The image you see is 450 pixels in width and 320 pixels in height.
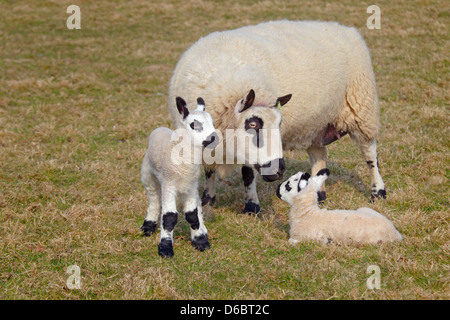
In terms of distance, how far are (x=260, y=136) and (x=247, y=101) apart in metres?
0.38

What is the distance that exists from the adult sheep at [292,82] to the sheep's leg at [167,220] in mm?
936

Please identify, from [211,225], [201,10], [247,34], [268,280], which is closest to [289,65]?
[247,34]

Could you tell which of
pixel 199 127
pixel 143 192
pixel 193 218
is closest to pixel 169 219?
pixel 193 218

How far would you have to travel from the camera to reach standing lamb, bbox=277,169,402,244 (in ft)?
17.2

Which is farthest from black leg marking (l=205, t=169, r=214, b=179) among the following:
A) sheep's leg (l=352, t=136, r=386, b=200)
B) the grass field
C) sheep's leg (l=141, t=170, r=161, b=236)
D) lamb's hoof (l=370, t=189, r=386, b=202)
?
lamb's hoof (l=370, t=189, r=386, b=202)

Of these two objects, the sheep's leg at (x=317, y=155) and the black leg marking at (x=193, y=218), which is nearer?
the black leg marking at (x=193, y=218)

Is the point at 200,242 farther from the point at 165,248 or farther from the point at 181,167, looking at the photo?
the point at 181,167

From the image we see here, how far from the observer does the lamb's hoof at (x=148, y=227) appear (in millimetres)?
5688

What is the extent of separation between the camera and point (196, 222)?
5234 mm

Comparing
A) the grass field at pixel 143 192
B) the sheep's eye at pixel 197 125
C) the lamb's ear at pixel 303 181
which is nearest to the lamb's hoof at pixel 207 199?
the grass field at pixel 143 192

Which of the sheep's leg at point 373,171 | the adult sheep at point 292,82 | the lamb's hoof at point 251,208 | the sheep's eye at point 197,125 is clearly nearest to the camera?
the sheep's eye at point 197,125

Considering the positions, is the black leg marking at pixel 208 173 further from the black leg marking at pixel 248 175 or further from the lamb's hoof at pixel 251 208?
the lamb's hoof at pixel 251 208

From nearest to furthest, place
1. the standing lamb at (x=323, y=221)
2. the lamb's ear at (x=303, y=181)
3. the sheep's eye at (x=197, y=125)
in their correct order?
the sheep's eye at (x=197, y=125) → the standing lamb at (x=323, y=221) → the lamb's ear at (x=303, y=181)
